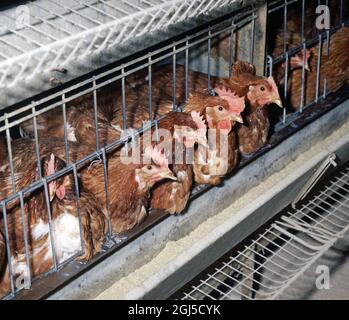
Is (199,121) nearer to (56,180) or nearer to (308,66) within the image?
(56,180)

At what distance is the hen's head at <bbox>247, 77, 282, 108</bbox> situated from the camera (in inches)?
77.2

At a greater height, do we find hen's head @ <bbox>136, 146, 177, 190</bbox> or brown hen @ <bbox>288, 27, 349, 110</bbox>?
brown hen @ <bbox>288, 27, 349, 110</bbox>

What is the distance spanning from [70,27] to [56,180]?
1.22 feet

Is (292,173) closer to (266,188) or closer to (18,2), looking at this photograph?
(266,188)

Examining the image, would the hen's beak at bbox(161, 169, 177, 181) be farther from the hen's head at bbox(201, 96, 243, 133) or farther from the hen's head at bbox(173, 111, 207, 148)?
the hen's head at bbox(201, 96, 243, 133)

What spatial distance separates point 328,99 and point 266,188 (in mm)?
574

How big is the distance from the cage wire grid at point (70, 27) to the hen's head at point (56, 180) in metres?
0.33

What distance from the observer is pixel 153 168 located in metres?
1.66

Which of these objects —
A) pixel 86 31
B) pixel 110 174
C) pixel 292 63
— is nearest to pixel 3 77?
pixel 86 31

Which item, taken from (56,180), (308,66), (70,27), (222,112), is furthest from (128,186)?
(308,66)

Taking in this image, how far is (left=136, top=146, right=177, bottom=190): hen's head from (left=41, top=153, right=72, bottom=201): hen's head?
20 centimetres

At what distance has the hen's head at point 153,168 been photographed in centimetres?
165

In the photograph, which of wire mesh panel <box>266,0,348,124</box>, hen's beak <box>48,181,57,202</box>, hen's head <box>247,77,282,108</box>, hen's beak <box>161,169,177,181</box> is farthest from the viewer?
wire mesh panel <box>266,0,348,124</box>

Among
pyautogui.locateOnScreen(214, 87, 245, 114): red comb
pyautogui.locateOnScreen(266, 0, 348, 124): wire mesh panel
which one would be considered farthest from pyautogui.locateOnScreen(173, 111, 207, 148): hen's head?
pyautogui.locateOnScreen(266, 0, 348, 124): wire mesh panel
